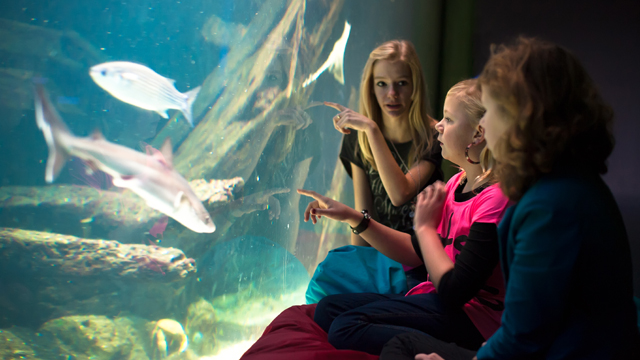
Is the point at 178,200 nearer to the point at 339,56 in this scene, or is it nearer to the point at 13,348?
the point at 13,348

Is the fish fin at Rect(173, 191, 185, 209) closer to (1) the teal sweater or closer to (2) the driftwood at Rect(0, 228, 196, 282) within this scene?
(2) the driftwood at Rect(0, 228, 196, 282)

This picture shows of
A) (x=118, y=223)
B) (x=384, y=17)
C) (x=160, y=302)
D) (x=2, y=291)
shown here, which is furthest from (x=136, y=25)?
(x=384, y=17)

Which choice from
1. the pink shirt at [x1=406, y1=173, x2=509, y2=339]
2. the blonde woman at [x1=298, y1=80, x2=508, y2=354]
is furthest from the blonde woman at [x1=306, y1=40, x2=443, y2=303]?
the pink shirt at [x1=406, y1=173, x2=509, y2=339]

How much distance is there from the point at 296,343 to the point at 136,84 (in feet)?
4.36

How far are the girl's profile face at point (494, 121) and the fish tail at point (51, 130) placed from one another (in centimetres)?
167

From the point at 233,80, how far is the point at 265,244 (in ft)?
3.60

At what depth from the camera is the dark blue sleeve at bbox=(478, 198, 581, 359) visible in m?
0.81

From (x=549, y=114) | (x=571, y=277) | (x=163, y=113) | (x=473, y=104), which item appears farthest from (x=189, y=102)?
(x=571, y=277)

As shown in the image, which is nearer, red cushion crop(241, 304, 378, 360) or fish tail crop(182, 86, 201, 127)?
red cushion crop(241, 304, 378, 360)

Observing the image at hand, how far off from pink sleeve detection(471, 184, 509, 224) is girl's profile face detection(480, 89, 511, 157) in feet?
1.06

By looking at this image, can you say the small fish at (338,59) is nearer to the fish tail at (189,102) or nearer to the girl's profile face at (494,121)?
the fish tail at (189,102)

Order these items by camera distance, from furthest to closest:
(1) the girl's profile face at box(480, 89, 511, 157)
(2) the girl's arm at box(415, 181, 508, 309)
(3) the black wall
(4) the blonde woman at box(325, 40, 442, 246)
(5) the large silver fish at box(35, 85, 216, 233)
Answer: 1. (3) the black wall
2. (4) the blonde woman at box(325, 40, 442, 246)
3. (5) the large silver fish at box(35, 85, 216, 233)
4. (2) the girl's arm at box(415, 181, 508, 309)
5. (1) the girl's profile face at box(480, 89, 511, 157)

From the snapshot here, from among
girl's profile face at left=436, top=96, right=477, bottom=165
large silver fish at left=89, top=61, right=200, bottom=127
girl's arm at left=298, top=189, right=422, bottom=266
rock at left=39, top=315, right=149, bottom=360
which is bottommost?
rock at left=39, top=315, right=149, bottom=360

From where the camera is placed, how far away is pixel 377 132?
2.23m
